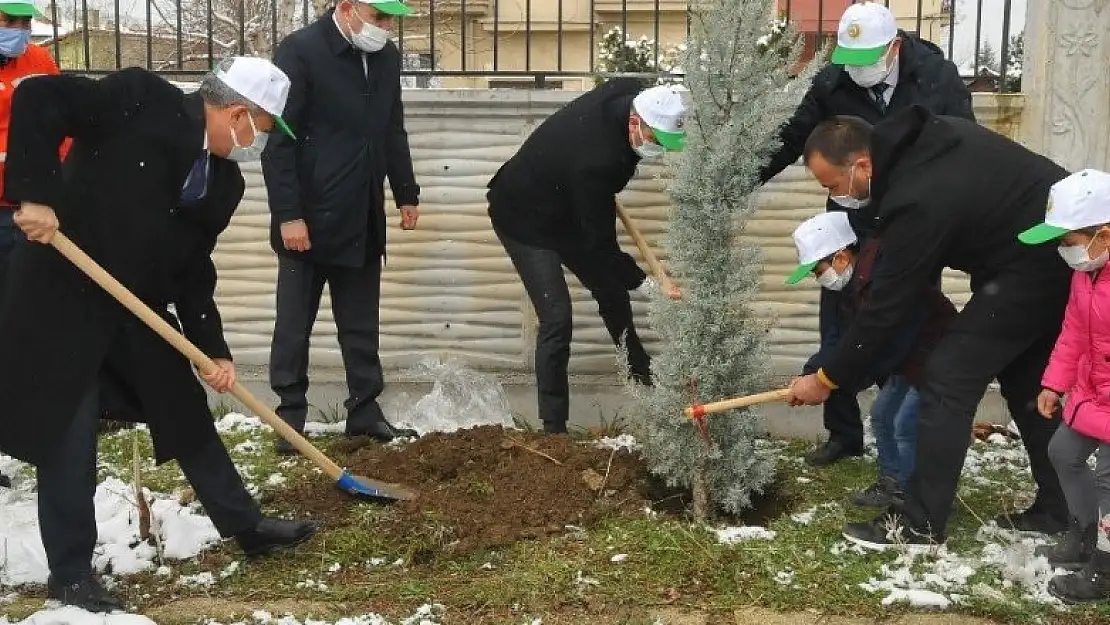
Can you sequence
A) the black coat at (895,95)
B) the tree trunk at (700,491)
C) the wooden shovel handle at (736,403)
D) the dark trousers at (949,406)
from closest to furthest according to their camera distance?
the dark trousers at (949,406)
the wooden shovel handle at (736,403)
the tree trunk at (700,491)
the black coat at (895,95)

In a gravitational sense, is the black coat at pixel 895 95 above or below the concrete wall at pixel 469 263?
above

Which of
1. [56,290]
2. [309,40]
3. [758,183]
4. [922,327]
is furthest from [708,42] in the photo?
[56,290]

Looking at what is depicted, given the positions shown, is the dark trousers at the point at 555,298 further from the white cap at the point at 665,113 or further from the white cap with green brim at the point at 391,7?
the white cap with green brim at the point at 391,7

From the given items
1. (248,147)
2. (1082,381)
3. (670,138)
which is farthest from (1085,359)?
(248,147)

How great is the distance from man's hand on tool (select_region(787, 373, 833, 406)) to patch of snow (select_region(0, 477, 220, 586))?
85.1 inches

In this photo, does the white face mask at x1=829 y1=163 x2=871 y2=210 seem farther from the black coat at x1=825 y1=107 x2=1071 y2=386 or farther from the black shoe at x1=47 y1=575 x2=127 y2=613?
the black shoe at x1=47 y1=575 x2=127 y2=613

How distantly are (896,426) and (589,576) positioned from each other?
1.51 meters

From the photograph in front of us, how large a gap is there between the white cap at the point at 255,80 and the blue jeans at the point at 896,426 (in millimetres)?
2564

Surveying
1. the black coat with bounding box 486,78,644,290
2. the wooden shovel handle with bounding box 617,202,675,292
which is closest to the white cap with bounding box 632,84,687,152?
the black coat with bounding box 486,78,644,290

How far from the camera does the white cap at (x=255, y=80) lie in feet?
11.6

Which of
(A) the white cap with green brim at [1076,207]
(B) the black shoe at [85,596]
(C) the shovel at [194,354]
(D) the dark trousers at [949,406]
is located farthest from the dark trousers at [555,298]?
(B) the black shoe at [85,596]

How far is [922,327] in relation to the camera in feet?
13.9

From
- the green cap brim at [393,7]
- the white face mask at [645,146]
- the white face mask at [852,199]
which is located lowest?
the white face mask at [852,199]

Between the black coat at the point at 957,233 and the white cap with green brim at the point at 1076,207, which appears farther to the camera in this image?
the black coat at the point at 957,233
